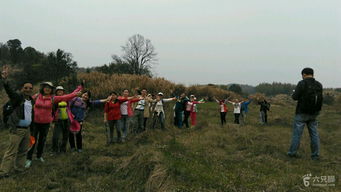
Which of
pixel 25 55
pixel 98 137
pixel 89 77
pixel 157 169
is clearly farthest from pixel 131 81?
pixel 25 55

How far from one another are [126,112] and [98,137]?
6.16ft

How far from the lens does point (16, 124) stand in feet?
16.9

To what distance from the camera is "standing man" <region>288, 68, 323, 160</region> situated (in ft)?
19.0

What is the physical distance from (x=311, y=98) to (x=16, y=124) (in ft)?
20.6

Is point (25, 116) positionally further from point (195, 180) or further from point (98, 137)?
point (98, 137)

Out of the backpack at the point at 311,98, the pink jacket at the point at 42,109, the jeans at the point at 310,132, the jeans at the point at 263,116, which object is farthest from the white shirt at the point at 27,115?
the jeans at the point at 263,116

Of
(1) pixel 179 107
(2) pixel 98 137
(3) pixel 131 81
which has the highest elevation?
(3) pixel 131 81

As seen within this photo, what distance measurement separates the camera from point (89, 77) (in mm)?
17656

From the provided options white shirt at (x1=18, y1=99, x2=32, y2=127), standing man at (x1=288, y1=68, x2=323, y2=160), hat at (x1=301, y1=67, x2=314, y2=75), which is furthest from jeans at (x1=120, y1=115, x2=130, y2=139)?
hat at (x1=301, y1=67, x2=314, y2=75)
